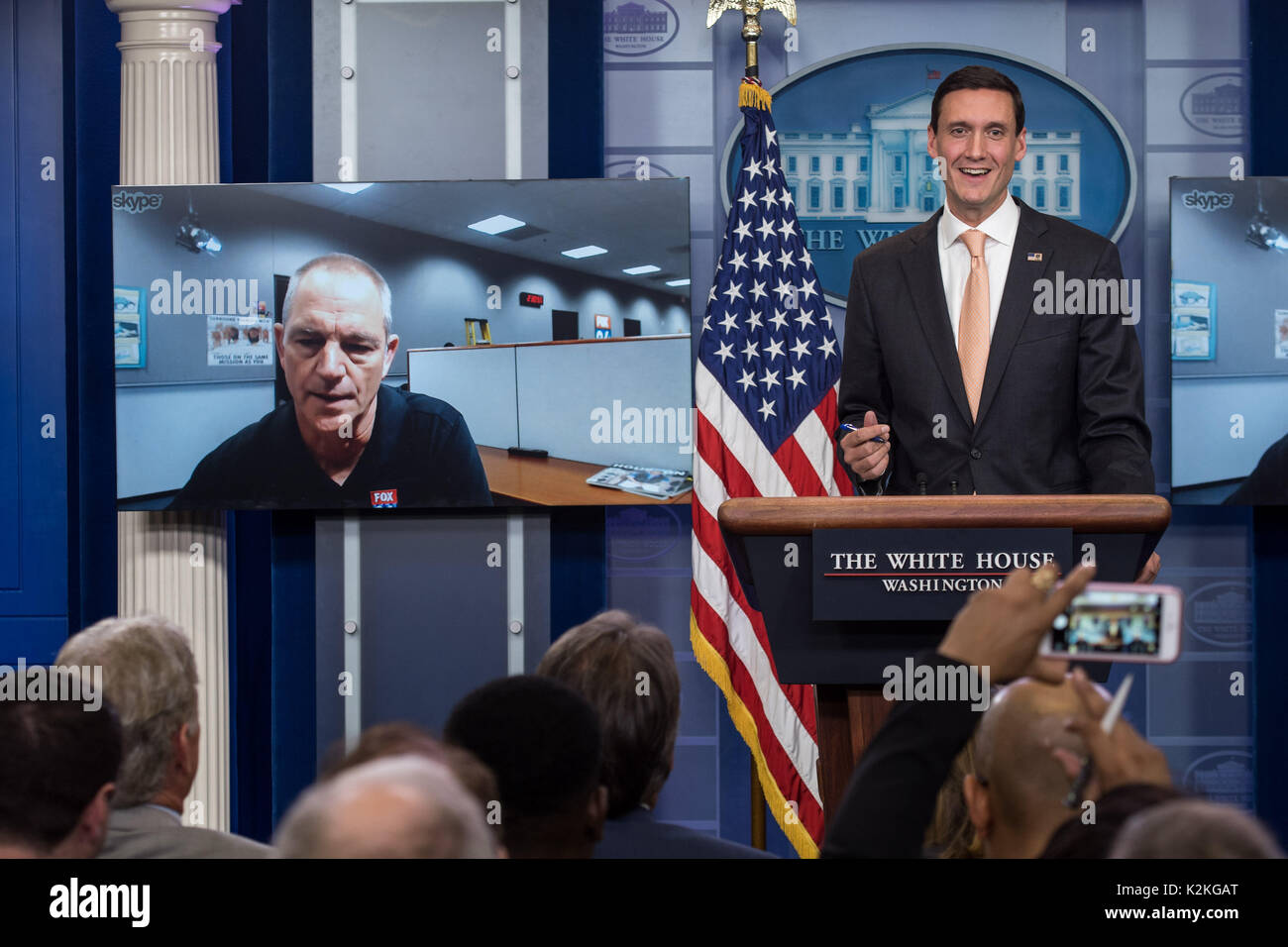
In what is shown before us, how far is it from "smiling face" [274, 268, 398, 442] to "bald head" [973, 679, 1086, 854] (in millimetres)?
2836

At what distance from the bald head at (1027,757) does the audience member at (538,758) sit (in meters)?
0.37

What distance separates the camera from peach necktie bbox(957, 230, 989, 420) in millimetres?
2318

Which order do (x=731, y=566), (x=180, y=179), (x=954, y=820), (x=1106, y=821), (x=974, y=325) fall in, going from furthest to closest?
1. (x=180, y=179)
2. (x=731, y=566)
3. (x=974, y=325)
4. (x=954, y=820)
5. (x=1106, y=821)

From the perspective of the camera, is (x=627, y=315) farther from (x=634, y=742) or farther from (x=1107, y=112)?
(x=634, y=742)

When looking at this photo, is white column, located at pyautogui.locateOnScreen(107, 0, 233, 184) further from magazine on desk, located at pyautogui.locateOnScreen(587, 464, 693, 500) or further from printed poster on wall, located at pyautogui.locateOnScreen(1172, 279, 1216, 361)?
printed poster on wall, located at pyautogui.locateOnScreen(1172, 279, 1216, 361)

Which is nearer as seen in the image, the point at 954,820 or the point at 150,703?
the point at 954,820

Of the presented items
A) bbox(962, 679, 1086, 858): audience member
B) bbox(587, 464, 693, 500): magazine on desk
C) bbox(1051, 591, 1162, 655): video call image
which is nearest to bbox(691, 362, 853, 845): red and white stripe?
bbox(587, 464, 693, 500): magazine on desk

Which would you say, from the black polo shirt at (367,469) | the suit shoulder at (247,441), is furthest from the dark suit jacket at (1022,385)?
the suit shoulder at (247,441)

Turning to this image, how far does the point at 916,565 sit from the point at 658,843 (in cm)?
48

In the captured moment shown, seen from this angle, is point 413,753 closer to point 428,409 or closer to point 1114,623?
point 1114,623

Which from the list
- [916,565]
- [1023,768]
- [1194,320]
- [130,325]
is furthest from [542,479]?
[1023,768]

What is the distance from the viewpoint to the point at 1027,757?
1.03 meters

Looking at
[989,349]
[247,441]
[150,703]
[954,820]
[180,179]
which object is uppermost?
[180,179]
